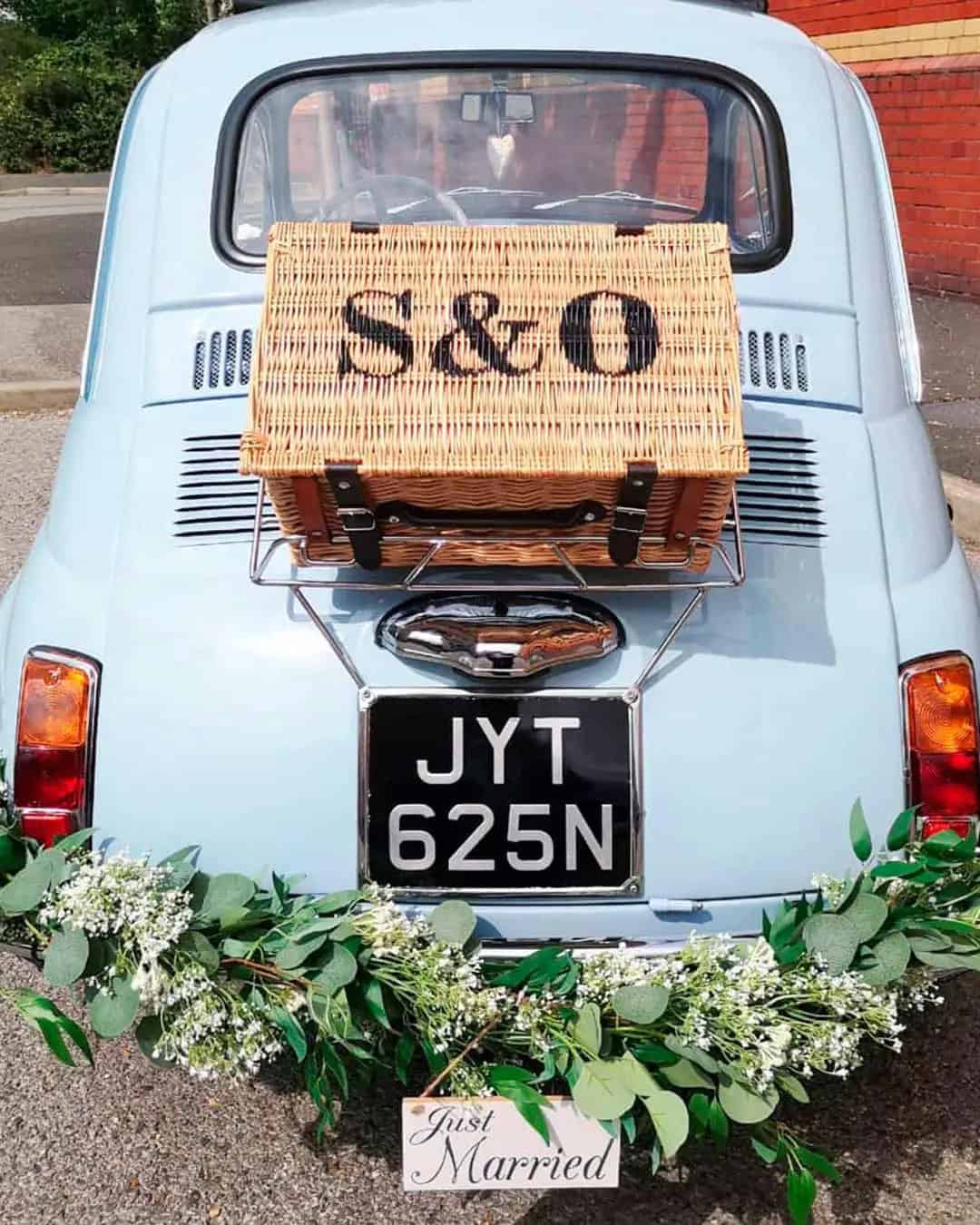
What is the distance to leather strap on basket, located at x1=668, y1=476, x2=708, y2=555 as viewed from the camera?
213 centimetres

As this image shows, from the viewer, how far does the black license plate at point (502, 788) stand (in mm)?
2340

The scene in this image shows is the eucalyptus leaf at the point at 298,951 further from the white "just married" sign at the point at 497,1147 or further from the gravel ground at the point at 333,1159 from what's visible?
the gravel ground at the point at 333,1159

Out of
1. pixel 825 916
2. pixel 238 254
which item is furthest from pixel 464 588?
pixel 238 254

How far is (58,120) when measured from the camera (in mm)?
29109

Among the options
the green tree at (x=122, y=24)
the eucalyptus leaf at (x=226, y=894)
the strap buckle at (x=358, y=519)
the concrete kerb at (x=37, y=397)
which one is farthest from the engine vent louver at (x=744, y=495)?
the green tree at (x=122, y=24)

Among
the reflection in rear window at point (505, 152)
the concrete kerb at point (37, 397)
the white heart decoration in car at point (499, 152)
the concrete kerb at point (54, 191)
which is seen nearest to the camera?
the reflection in rear window at point (505, 152)

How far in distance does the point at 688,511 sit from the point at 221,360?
46.9 inches

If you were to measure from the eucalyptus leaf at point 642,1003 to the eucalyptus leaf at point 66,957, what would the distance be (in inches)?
34.7

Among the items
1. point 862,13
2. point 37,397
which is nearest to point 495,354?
point 37,397

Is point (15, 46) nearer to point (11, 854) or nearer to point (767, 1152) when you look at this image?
point (11, 854)

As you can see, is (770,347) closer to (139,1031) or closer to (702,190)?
(702,190)

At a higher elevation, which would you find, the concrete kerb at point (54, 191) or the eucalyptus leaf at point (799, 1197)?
the concrete kerb at point (54, 191)

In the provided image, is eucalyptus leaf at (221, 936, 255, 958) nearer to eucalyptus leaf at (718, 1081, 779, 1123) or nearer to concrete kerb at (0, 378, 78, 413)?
eucalyptus leaf at (718, 1081, 779, 1123)

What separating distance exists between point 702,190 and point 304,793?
76.6 inches
